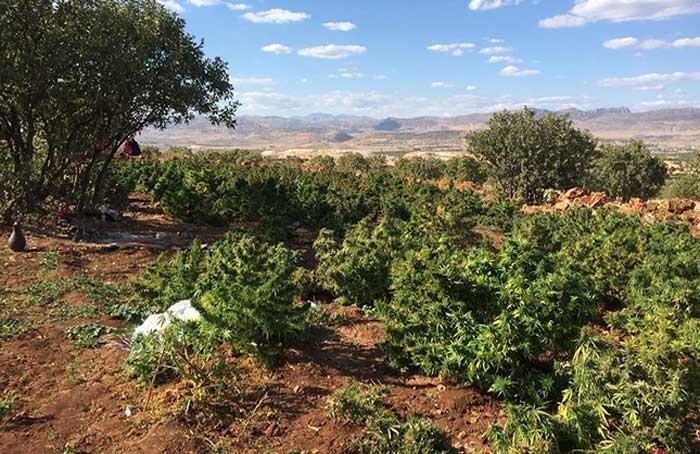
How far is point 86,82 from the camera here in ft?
42.8

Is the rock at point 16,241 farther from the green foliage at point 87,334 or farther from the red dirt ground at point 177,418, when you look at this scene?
the green foliage at point 87,334

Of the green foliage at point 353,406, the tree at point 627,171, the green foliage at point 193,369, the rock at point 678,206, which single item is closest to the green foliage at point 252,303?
the green foliage at point 193,369

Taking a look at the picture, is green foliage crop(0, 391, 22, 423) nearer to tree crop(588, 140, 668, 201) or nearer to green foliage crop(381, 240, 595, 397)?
green foliage crop(381, 240, 595, 397)

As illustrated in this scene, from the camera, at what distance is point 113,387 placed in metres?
5.94

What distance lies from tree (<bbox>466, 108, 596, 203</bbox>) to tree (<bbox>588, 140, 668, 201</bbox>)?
14.1 feet

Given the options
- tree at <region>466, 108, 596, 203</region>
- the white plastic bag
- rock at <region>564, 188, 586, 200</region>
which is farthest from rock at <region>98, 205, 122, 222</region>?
tree at <region>466, 108, 596, 203</region>

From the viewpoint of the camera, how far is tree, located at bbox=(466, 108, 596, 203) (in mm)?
26359

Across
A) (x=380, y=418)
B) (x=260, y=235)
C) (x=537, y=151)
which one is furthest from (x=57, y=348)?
(x=537, y=151)

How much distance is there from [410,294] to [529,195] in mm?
22755

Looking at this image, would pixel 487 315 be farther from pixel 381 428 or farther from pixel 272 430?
pixel 272 430

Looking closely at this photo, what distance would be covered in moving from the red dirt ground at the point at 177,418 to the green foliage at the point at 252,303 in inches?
14.4

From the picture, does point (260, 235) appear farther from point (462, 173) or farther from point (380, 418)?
point (462, 173)

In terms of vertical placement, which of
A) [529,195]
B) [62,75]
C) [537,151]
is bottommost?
[529,195]

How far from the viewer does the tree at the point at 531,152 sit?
26.4 meters
